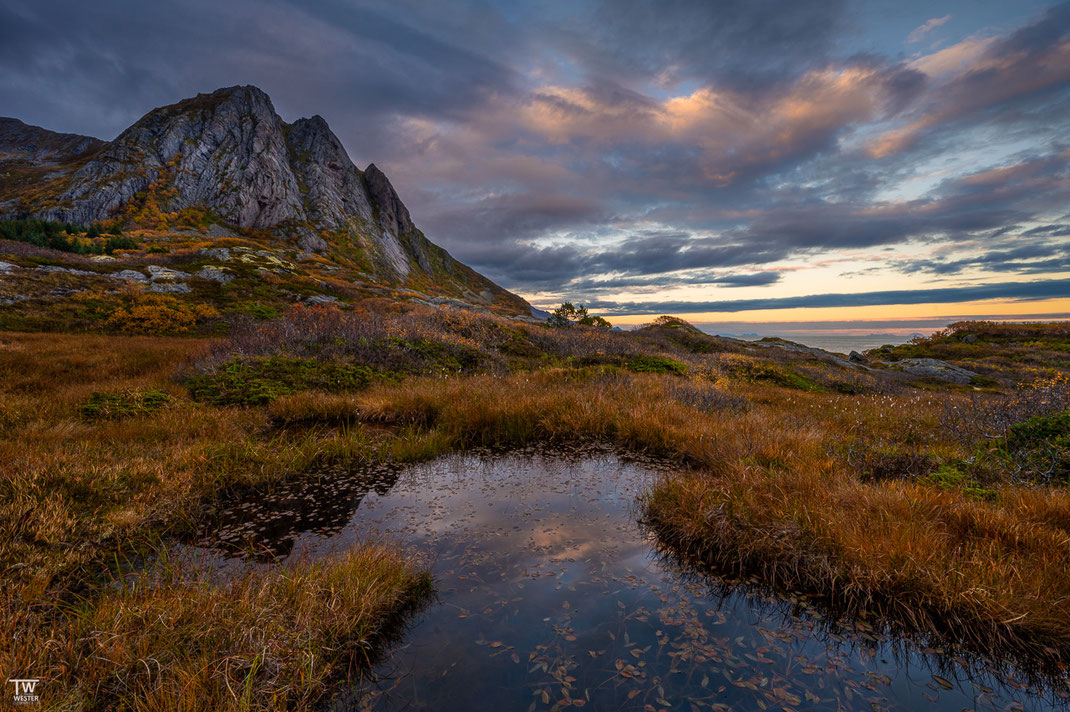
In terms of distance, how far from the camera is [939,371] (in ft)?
96.9

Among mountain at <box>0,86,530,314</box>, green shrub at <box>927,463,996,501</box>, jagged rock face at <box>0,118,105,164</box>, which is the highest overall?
jagged rock face at <box>0,118,105,164</box>

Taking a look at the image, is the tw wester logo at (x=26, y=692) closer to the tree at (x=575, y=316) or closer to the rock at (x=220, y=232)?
the tree at (x=575, y=316)

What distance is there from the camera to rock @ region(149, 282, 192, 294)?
27.2m

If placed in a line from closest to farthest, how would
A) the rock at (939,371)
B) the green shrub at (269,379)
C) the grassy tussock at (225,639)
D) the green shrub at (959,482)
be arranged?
the grassy tussock at (225,639)
the green shrub at (959,482)
the green shrub at (269,379)
the rock at (939,371)

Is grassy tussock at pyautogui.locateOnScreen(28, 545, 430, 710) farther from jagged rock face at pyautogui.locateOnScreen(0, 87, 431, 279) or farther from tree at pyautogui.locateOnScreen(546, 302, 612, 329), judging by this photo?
jagged rock face at pyautogui.locateOnScreen(0, 87, 431, 279)

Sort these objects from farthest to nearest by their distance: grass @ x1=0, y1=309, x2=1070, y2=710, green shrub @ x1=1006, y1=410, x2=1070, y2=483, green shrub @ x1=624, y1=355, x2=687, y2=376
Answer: green shrub @ x1=624, y1=355, x2=687, y2=376
green shrub @ x1=1006, y1=410, x2=1070, y2=483
grass @ x1=0, y1=309, x2=1070, y2=710

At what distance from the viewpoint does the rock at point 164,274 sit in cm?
2952

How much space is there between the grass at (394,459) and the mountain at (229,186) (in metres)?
60.0

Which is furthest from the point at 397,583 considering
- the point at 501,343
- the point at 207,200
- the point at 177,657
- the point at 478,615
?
the point at 207,200

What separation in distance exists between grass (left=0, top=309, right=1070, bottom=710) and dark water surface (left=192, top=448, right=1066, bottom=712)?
434mm

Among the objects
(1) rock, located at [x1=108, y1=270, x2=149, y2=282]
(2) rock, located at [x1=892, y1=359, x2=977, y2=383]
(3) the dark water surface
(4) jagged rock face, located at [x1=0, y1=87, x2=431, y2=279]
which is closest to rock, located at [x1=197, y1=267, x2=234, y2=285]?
(1) rock, located at [x1=108, y1=270, x2=149, y2=282]

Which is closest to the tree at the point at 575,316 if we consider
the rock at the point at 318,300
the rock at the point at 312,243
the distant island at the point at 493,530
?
the rock at the point at 318,300

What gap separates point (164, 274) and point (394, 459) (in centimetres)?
3560

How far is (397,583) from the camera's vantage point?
404cm
